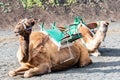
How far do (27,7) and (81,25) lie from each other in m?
5.80

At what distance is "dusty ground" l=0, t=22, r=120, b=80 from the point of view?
25.7 ft

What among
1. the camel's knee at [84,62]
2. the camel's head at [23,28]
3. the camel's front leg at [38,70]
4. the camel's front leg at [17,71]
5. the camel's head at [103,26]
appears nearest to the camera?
the camel's head at [23,28]

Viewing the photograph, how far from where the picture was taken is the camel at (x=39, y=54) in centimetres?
745

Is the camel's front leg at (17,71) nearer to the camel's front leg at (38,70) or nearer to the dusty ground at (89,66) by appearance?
the dusty ground at (89,66)

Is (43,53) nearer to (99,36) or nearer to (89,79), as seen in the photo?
(89,79)

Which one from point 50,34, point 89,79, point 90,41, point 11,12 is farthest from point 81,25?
point 11,12

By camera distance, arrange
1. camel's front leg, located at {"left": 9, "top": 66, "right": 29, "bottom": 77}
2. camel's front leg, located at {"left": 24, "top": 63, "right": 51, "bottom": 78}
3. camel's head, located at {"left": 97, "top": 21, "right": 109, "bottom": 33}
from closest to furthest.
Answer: camel's front leg, located at {"left": 24, "top": 63, "right": 51, "bottom": 78}
camel's front leg, located at {"left": 9, "top": 66, "right": 29, "bottom": 77}
camel's head, located at {"left": 97, "top": 21, "right": 109, "bottom": 33}

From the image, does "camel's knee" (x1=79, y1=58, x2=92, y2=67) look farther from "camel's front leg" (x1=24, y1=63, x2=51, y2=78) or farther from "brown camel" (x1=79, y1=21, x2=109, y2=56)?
"camel's front leg" (x1=24, y1=63, x2=51, y2=78)

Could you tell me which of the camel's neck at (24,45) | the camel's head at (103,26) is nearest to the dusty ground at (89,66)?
the camel's neck at (24,45)

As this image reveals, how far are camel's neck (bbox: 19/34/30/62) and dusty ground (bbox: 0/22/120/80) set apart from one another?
37 cm

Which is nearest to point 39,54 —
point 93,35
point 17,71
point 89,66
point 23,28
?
point 17,71

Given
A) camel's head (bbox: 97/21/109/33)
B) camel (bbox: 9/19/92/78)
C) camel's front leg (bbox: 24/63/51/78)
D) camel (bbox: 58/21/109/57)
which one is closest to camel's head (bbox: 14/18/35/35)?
camel (bbox: 9/19/92/78)

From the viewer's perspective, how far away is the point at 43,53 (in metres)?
7.99

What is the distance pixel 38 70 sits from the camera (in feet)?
25.7
